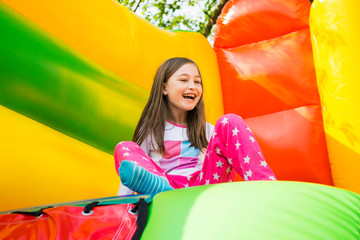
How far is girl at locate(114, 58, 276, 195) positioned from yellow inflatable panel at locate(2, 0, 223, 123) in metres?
0.21

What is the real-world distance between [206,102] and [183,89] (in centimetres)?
52

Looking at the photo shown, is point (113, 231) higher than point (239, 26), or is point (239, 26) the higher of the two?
point (239, 26)

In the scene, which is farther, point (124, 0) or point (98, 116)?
point (124, 0)

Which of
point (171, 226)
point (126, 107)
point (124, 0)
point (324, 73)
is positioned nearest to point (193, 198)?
point (171, 226)

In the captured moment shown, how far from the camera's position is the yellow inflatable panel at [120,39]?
1586mm

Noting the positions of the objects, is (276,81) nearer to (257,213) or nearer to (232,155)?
(232,155)

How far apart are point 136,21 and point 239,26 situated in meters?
0.64

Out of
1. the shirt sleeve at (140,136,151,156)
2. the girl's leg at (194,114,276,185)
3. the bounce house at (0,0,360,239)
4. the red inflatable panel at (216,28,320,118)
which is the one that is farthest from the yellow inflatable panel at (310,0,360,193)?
the shirt sleeve at (140,136,151,156)

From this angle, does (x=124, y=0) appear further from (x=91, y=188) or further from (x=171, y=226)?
(x=171, y=226)

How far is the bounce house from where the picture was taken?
0.70 metres

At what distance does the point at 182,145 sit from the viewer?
61.9 inches

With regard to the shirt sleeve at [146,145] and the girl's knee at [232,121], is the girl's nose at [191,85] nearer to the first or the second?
the shirt sleeve at [146,145]

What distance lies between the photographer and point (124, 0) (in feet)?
14.5

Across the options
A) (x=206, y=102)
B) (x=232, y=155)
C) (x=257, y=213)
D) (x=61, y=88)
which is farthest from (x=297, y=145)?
(x=257, y=213)
